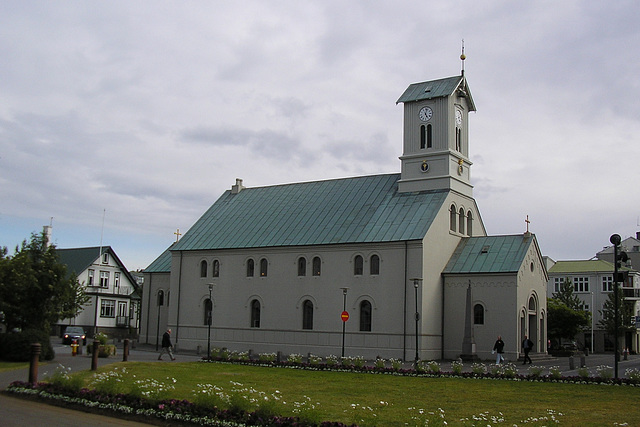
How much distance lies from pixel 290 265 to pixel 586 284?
47726mm

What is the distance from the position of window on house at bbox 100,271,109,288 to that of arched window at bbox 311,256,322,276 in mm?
35996

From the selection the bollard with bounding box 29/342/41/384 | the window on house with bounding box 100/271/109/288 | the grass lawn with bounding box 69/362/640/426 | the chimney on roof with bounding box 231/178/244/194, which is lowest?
the grass lawn with bounding box 69/362/640/426

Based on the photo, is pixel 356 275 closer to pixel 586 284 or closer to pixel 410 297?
pixel 410 297

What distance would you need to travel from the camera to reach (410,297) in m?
46.5

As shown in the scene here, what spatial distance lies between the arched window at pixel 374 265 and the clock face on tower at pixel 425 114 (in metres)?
12.0

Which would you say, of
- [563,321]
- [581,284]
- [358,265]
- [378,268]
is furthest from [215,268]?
[581,284]

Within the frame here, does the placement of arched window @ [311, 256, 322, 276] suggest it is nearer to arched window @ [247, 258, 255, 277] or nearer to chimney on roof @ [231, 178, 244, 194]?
arched window @ [247, 258, 255, 277]

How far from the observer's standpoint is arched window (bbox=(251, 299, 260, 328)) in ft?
178

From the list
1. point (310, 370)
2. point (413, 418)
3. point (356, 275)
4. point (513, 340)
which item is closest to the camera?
point (413, 418)

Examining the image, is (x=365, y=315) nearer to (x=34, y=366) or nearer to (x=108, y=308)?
(x=34, y=366)

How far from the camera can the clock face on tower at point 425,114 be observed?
52.9 metres

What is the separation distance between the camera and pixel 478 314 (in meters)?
47.5

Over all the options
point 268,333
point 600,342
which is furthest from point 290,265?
point 600,342

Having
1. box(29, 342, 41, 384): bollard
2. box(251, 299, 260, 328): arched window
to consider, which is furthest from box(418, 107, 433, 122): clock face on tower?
box(29, 342, 41, 384): bollard
